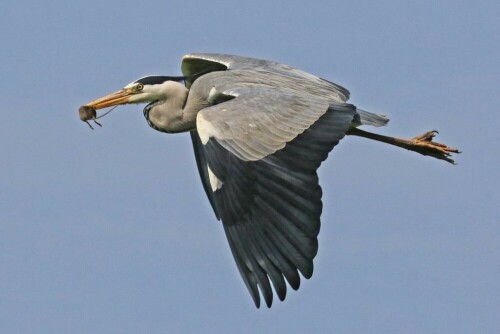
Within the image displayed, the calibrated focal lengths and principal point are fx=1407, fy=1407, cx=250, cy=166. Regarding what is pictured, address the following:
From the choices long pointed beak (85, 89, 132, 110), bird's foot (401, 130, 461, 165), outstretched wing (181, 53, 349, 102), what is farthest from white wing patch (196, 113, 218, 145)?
bird's foot (401, 130, 461, 165)

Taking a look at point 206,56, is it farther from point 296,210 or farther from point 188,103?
point 296,210

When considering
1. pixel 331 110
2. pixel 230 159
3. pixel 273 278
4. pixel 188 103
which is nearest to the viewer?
pixel 273 278

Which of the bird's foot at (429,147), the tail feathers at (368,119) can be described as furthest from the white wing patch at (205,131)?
the bird's foot at (429,147)

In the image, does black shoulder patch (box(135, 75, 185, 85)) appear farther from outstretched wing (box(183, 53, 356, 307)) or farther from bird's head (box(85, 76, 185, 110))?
outstretched wing (box(183, 53, 356, 307))

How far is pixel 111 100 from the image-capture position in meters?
14.9

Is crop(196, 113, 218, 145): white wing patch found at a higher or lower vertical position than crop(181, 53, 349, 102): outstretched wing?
lower

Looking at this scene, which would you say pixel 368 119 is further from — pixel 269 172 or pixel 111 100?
pixel 111 100

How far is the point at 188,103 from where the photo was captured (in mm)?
14539

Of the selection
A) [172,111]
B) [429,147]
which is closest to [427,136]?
[429,147]

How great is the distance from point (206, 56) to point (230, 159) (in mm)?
3264

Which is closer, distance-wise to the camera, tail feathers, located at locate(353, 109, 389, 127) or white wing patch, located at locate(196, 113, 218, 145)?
white wing patch, located at locate(196, 113, 218, 145)

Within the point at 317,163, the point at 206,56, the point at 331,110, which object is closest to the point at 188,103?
the point at 206,56

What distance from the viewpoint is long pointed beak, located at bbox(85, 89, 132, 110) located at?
14.9 m

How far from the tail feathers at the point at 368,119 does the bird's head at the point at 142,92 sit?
2.05 m
